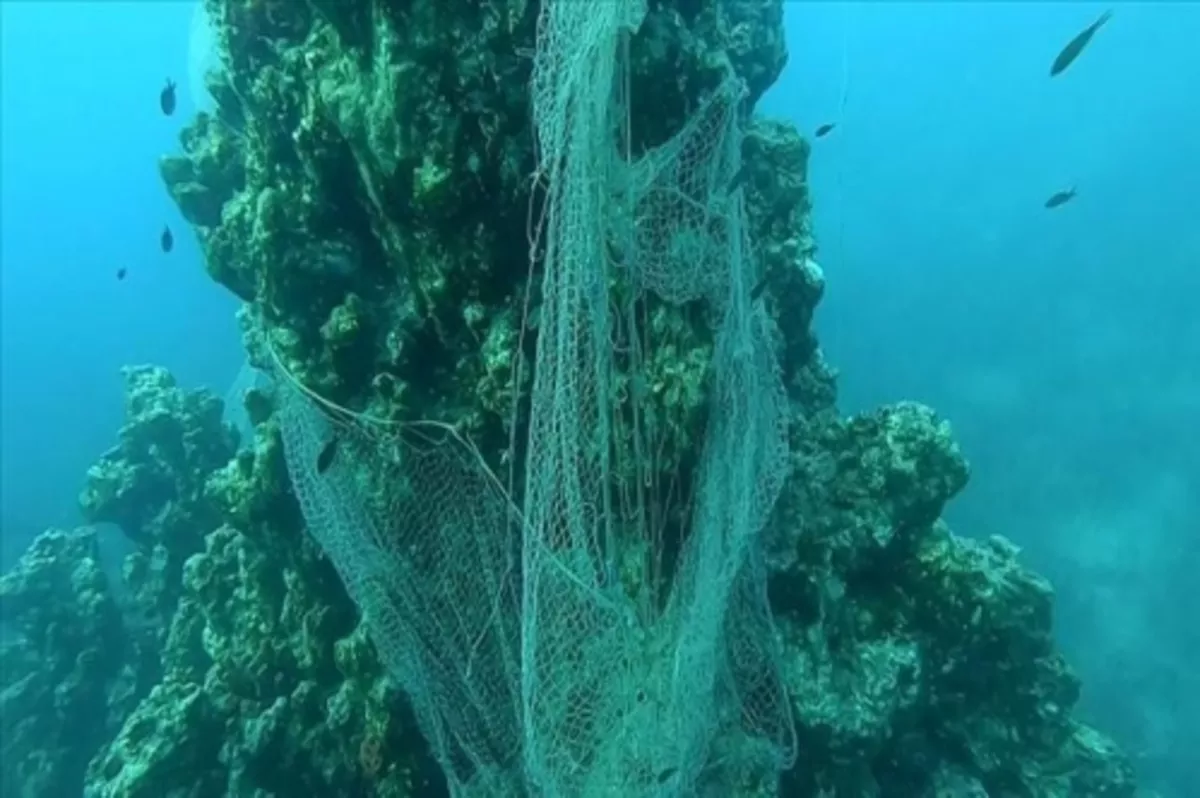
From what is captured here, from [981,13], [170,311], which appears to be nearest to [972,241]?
[170,311]

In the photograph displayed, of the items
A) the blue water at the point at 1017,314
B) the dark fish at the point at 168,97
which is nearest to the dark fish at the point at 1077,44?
the blue water at the point at 1017,314

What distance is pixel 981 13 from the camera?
80125mm

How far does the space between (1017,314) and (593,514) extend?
2327 cm

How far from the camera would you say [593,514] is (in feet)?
15.5

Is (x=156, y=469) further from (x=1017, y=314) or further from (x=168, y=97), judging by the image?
(x=1017, y=314)

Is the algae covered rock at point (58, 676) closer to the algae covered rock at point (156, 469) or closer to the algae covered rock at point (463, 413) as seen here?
the algae covered rock at point (156, 469)

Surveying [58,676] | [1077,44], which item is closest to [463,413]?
[1077,44]

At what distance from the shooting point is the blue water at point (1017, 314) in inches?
640

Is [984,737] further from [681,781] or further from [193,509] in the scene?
[193,509]

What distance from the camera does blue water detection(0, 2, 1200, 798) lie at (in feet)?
53.3

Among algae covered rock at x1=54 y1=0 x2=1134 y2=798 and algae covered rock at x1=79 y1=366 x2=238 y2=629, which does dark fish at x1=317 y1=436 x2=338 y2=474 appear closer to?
algae covered rock at x1=54 y1=0 x2=1134 y2=798

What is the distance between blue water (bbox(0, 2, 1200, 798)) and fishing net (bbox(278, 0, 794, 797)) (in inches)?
161

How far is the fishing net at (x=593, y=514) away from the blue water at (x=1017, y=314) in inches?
161

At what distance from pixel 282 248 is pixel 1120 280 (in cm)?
2476
